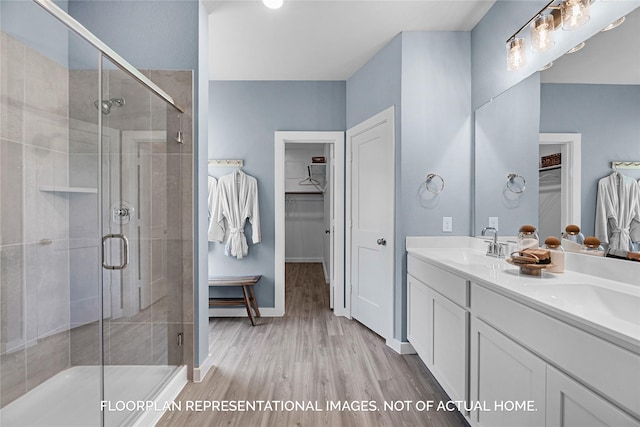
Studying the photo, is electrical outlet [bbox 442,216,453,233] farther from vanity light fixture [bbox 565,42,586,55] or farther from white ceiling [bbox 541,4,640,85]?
vanity light fixture [bbox 565,42,586,55]

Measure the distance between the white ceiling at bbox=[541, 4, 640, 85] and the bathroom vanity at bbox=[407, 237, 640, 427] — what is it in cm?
81

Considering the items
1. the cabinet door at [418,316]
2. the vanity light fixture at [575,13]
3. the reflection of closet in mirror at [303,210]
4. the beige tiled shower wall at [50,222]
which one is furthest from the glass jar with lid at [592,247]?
the reflection of closet in mirror at [303,210]

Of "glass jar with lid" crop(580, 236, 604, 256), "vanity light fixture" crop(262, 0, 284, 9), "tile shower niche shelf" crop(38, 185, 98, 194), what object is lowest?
"glass jar with lid" crop(580, 236, 604, 256)

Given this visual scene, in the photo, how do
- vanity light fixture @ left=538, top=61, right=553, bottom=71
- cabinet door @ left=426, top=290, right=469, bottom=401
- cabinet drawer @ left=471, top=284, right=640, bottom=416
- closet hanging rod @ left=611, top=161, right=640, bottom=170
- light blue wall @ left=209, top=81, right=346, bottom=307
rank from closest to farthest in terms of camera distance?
cabinet drawer @ left=471, top=284, right=640, bottom=416 → closet hanging rod @ left=611, top=161, right=640, bottom=170 → cabinet door @ left=426, top=290, right=469, bottom=401 → vanity light fixture @ left=538, top=61, right=553, bottom=71 → light blue wall @ left=209, top=81, right=346, bottom=307

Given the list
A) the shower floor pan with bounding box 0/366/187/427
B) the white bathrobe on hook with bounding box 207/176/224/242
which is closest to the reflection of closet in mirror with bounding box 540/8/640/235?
the shower floor pan with bounding box 0/366/187/427

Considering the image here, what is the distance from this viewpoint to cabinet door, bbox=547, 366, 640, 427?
0.81 m

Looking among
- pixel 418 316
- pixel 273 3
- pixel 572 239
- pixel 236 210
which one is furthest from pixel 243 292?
pixel 572 239

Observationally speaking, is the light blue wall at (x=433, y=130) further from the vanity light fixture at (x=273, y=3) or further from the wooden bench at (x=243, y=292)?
the wooden bench at (x=243, y=292)

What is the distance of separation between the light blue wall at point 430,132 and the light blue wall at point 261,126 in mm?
1043

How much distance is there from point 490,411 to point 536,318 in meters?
0.58

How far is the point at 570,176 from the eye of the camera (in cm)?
151

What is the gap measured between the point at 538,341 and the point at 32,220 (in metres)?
2.20

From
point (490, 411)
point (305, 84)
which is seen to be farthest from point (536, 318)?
point (305, 84)

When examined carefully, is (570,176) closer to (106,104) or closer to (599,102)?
(599,102)
